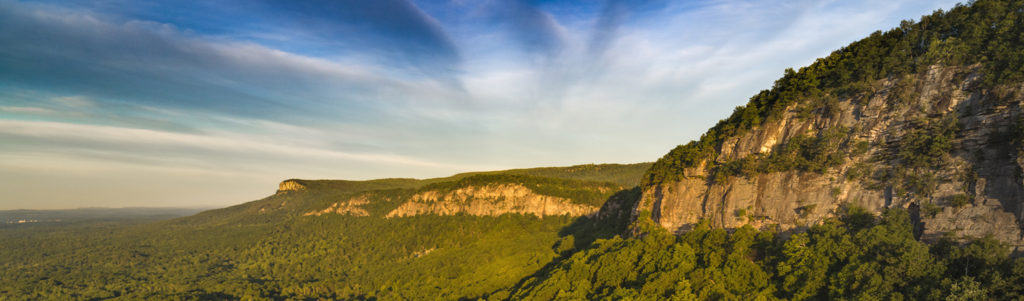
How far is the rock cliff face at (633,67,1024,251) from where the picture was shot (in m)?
32.2

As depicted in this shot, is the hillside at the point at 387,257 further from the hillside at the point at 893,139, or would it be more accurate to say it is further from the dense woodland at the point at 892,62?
the dense woodland at the point at 892,62

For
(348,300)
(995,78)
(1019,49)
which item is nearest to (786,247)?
(995,78)

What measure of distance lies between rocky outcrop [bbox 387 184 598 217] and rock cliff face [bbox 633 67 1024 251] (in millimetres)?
107004

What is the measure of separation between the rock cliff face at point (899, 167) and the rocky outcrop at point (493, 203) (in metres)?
107

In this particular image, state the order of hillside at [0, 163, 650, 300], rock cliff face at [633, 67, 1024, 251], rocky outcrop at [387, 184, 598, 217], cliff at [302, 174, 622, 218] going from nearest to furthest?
rock cliff face at [633, 67, 1024, 251] → hillside at [0, 163, 650, 300] → rocky outcrop at [387, 184, 598, 217] → cliff at [302, 174, 622, 218]

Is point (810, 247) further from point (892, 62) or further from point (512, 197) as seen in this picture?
point (512, 197)

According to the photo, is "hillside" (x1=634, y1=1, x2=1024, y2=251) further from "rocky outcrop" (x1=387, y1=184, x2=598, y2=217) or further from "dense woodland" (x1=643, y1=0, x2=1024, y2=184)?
"rocky outcrop" (x1=387, y1=184, x2=598, y2=217)

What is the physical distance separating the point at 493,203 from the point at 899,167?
145 meters

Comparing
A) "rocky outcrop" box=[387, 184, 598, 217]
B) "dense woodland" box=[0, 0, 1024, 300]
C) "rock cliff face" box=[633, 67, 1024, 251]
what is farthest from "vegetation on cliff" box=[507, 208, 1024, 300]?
"rocky outcrop" box=[387, 184, 598, 217]

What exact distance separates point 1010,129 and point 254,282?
192921mm

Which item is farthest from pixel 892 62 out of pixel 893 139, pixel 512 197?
pixel 512 197

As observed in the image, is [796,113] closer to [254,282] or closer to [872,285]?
[872,285]

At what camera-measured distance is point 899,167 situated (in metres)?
38.8

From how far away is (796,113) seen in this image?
51.4 meters
